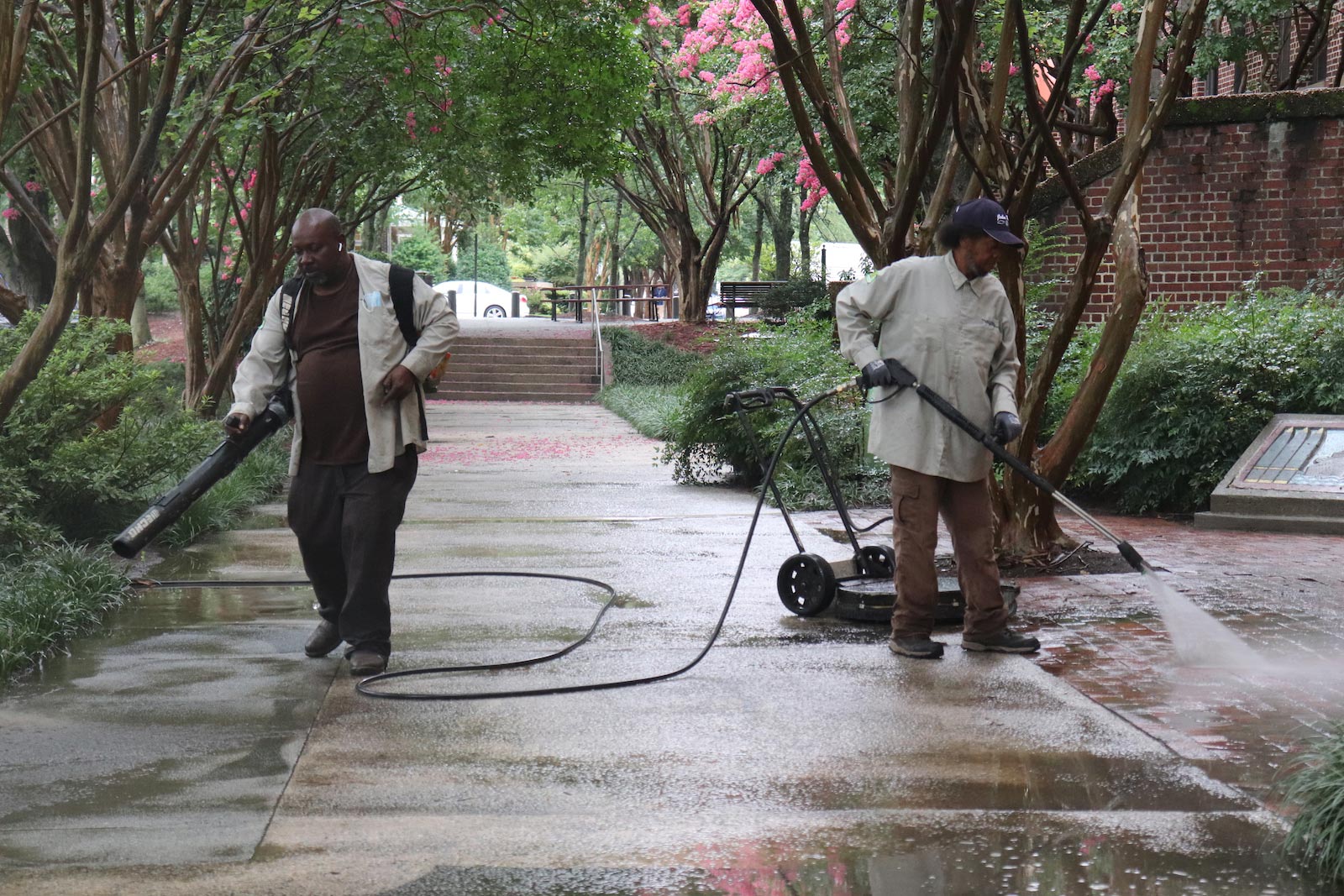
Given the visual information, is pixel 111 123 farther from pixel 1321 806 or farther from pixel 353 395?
pixel 1321 806

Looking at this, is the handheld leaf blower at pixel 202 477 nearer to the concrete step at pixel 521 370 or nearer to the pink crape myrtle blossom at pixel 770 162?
the pink crape myrtle blossom at pixel 770 162

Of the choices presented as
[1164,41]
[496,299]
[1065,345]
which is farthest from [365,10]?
[496,299]

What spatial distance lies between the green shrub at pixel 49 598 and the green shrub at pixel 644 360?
2319 centimetres

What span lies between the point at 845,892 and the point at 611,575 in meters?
5.11

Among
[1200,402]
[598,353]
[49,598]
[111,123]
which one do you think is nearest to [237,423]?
[49,598]

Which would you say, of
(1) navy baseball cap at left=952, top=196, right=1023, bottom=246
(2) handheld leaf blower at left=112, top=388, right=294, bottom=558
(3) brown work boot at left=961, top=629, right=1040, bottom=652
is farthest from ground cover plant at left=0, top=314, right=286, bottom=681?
(1) navy baseball cap at left=952, top=196, right=1023, bottom=246

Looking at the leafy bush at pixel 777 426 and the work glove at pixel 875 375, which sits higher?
the work glove at pixel 875 375

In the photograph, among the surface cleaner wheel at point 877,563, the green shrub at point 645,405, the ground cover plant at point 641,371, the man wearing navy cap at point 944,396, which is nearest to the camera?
the man wearing navy cap at point 944,396

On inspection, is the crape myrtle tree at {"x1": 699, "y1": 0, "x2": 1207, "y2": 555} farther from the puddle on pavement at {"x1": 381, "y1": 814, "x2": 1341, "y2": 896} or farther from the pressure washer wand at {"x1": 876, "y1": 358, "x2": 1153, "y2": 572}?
the puddle on pavement at {"x1": 381, "y1": 814, "x2": 1341, "y2": 896}

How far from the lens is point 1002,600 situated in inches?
262

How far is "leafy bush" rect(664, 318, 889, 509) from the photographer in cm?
1228

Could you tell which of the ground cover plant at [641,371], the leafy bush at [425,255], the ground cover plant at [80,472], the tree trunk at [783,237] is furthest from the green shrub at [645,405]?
the leafy bush at [425,255]

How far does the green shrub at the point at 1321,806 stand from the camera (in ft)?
12.6

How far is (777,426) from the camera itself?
40.4 feet
